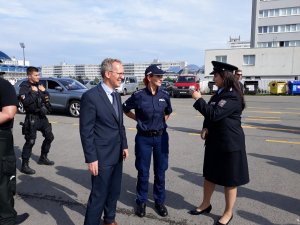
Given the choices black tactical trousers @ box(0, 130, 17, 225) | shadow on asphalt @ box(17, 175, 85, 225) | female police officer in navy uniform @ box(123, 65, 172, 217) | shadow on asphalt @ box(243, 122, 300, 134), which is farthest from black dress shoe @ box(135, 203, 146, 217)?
shadow on asphalt @ box(243, 122, 300, 134)

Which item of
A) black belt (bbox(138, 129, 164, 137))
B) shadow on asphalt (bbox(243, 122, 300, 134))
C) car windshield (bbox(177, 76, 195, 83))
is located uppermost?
car windshield (bbox(177, 76, 195, 83))

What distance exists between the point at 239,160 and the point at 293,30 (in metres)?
54.5

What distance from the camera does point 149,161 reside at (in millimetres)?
3904

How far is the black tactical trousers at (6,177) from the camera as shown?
2998 millimetres

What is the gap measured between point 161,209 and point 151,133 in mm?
998

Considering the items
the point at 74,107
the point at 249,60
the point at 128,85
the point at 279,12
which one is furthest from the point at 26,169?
the point at 279,12

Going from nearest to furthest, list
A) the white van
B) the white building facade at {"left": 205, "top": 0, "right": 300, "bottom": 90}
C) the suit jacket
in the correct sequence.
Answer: the suit jacket < the white van < the white building facade at {"left": 205, "top": 0, "right": 300, "bottom": 90}

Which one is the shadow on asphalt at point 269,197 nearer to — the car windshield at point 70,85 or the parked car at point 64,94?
the parked car at point 64,94

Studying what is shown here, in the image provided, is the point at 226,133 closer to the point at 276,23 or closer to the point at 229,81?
the point at 229,81

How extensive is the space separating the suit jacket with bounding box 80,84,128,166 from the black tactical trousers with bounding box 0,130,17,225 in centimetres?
79

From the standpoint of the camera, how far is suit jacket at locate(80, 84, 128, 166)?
9.54 ft

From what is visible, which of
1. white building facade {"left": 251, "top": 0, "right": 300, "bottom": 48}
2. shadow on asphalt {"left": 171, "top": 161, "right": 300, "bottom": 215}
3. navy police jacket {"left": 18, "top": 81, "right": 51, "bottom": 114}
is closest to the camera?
shadow on asphalt {"left": 171, "top": 161, "right": 300, "bottom": 215}

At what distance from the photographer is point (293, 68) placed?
37219 millimetres

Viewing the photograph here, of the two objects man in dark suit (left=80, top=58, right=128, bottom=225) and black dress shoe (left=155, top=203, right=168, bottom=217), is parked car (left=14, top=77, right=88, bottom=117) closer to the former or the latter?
black dress shoe (left=155, top=203, right=168, bottom=217)
